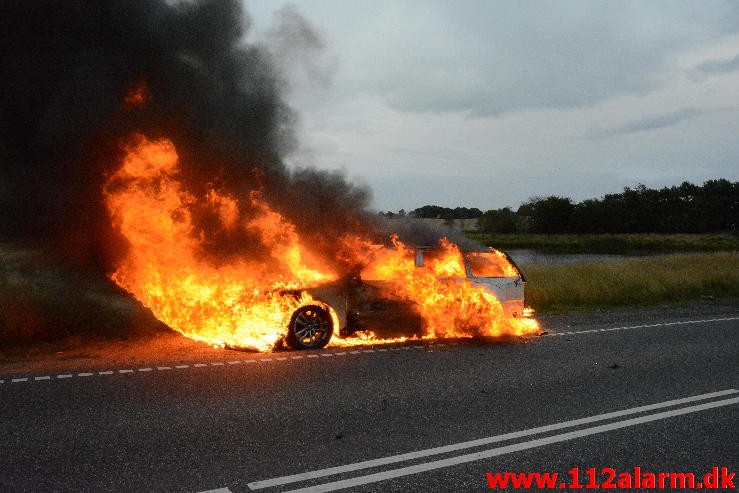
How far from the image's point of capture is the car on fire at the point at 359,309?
9500 millimetres

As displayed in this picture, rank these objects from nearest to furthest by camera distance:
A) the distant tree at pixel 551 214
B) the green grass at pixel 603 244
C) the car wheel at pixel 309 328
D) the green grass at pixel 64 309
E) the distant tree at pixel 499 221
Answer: the car wheel at pixel 309 328, the green grass at pixel 64 309, the green grass at pixel 603 244, the distant tree at pixel 499 221, the distant tree at pixel 551 214

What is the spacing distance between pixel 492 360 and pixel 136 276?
6337 millimetres

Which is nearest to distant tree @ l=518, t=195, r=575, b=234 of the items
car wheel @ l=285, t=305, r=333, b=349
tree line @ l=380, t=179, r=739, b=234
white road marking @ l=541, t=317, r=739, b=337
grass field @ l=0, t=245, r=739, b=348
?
tree line @ l=380, t=179, r=739, b=234

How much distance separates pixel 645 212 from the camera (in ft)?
318

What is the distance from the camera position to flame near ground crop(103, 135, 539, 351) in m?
9.59

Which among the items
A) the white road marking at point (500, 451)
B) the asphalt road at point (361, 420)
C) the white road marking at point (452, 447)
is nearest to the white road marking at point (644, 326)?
the asphalt road at point (361, 420)

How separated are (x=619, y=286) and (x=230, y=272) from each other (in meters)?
13.8

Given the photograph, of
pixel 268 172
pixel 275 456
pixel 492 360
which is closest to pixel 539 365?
pixel 492 360

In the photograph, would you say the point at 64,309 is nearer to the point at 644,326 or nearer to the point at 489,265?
the point at 489,265

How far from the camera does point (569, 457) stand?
16.5 ft

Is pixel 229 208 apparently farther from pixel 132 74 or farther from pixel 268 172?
pixel 132 74

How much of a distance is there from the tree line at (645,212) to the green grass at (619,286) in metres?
67.0

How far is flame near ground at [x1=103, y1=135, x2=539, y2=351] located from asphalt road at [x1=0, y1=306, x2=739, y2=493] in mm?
911

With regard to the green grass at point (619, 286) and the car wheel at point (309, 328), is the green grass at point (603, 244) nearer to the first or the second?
the green grass at point (619, 286)
